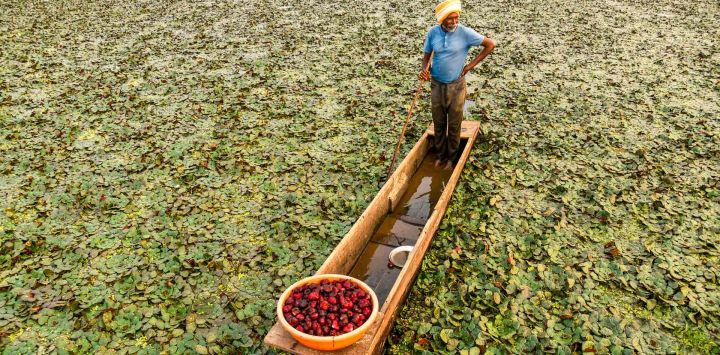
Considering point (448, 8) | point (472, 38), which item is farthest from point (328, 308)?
point (472, 38)

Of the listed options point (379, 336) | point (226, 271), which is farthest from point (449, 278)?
point (226, 271)

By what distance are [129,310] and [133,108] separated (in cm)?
643

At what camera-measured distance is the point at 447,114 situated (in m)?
7.63

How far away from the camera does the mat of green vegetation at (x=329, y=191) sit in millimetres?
5215

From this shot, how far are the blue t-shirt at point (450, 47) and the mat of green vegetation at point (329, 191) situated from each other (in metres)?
1.82

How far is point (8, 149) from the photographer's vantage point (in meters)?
8.65

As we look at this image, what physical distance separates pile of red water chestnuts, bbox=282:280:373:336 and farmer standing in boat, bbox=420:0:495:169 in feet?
13.4

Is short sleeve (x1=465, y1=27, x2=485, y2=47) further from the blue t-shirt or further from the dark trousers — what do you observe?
the dark trousers

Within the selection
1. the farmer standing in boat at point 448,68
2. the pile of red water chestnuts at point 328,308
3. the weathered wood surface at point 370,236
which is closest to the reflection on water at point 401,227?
the weathered wood surface at point 370,236

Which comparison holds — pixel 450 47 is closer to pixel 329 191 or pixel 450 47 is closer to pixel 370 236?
pixel 329 191

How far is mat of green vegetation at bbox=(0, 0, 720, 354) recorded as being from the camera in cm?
521

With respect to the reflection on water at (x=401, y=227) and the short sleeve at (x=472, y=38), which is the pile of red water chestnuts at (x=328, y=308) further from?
the short sleeve at (x=472, y=38)

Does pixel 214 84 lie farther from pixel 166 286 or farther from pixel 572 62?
pixel 572 62

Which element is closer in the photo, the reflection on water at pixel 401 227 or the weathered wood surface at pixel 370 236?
the weathered wood surface at pixel 370 236
